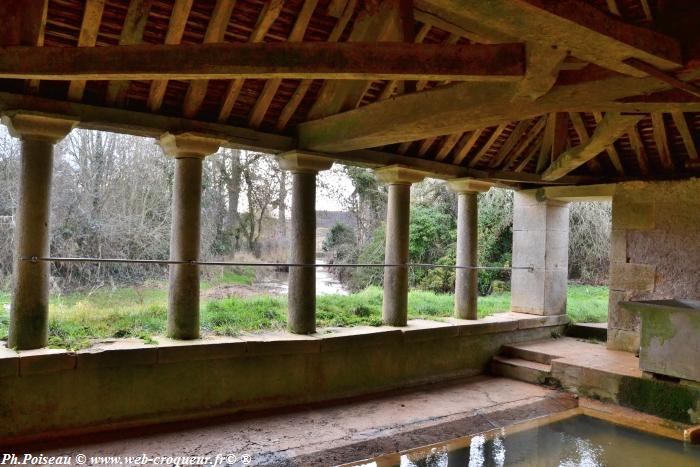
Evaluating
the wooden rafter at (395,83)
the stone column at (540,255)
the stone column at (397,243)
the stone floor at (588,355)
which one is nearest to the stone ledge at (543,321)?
the stone column at (540,255)

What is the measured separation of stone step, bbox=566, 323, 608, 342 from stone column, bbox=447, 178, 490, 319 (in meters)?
2.06

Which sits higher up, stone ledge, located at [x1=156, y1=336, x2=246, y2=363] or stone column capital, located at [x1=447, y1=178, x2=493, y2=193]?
stone column capital, located at [x1=447, y1=178, x2=493, y2=193]

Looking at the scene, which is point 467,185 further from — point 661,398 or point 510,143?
point 661,398

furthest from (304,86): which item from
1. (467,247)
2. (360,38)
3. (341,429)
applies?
(467,247)

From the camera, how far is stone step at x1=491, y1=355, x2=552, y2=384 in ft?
19.7

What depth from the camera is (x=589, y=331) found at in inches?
301

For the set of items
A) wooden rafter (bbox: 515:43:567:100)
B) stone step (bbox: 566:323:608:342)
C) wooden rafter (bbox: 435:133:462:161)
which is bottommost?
stone step (bbox: 566:323:608:342)

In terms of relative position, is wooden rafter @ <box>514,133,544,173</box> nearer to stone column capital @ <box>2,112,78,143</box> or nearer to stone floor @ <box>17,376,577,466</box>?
stone floor @ <box>17,376,577,466</box>

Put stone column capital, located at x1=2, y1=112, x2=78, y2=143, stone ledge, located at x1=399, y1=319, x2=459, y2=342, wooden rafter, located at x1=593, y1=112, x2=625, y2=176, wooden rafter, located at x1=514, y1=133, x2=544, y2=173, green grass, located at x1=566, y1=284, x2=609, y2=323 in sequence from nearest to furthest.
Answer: stone column capital, located at x1=2, y1=112, x2=78, y2=143 < stone ledge, located at x1=399, y1=319, x2=459, y2=342 < wooden rafter, located at x1=593, y1=112, x2=625, y2=176 < wooden rafter, located at x1=514, y1=133, x2=544, y2=173 < green grass, located at x1=566, y1=284, x2=609, y2=323

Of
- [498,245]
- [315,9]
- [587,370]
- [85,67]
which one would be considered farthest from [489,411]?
[498,245]

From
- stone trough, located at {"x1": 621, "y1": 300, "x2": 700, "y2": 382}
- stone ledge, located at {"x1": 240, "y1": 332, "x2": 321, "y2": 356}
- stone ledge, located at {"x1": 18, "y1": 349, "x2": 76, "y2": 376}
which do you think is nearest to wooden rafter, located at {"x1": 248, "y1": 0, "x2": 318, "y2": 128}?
stone ledge, located at {"x1": 240, "y1": 332, "x2": 321, "y2": 356}

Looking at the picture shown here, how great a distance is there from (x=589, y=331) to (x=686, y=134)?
333cm

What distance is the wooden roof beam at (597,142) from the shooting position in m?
4.34

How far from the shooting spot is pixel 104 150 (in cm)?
802
